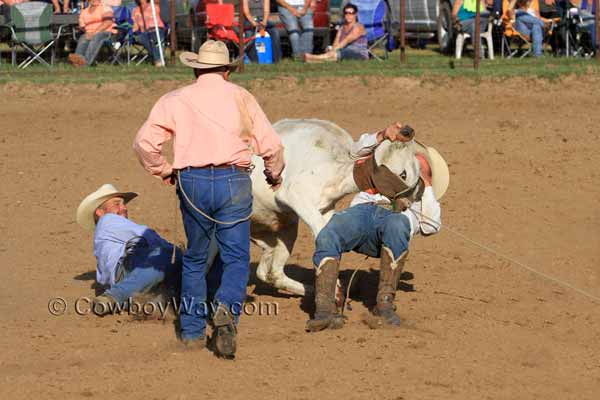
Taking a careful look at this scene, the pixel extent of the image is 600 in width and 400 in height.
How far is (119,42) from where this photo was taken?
18797mm

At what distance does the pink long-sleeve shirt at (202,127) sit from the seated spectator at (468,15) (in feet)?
40.5

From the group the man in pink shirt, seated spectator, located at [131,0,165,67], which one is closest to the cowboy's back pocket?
the man in pink shirt

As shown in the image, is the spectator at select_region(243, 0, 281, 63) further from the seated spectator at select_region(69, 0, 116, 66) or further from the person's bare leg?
the seated spectator at select_region(69, 0, 116, 66)

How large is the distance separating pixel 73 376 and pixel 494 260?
14.4 feet

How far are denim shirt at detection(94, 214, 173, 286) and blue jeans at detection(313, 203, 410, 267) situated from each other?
1.14 m

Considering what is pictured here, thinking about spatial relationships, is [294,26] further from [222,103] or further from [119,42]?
[222,103]

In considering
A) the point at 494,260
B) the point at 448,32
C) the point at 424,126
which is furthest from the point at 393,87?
the point at 494,260

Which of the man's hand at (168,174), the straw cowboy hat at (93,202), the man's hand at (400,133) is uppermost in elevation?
the man's hand at (400,133)

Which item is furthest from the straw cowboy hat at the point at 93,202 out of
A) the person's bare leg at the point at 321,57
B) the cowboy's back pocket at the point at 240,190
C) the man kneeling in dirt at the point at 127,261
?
the person's bare leg at the point at 321,57

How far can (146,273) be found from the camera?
8.23 metres

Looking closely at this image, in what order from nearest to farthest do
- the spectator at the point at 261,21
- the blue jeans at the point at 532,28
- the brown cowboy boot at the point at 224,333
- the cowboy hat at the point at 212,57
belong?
the brown cowboy boot at the point at 224,333
the cowboy hat at the point at 212,57
the spectator at the point at 261,21
the blue jeans at the point at 532,28

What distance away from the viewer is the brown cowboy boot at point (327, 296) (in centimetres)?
786

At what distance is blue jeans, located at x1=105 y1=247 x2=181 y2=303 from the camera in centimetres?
817

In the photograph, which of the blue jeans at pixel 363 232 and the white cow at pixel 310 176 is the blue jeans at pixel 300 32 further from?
the blue jeans at pixel 363 232
